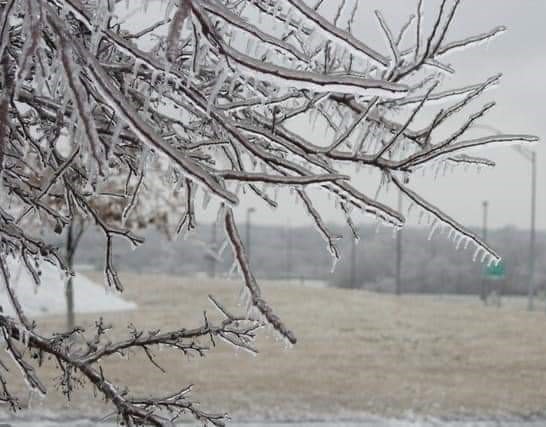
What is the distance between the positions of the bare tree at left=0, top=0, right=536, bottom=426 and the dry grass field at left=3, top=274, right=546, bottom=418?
5.39 metres

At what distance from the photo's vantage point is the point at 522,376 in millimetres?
12930

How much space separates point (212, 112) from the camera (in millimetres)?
1857

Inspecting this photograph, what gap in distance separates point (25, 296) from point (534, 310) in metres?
11.8

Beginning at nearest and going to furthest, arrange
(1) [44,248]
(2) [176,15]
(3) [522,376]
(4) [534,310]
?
(2) [176,15] < (1) [44,248] < (3) [522,376] < (4) [534,310]

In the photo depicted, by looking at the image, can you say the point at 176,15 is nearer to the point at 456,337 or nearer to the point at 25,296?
the point at 456,337

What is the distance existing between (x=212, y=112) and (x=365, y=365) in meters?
12.4

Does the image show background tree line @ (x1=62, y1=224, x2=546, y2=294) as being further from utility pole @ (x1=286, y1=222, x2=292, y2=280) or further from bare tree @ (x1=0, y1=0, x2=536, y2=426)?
bare tree @ (x1=0, y1=0, x2=536, y2=426)

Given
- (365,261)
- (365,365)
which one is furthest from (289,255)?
(365,365)

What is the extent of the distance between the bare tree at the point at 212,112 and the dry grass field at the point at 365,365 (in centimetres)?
539

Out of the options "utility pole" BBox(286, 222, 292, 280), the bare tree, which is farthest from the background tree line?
the bare tree

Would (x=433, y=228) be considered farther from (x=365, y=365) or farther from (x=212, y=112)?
(x=365, y=365)

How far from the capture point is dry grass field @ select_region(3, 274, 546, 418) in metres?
11.0

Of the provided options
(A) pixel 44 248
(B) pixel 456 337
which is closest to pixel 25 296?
(B) pixel 456 337

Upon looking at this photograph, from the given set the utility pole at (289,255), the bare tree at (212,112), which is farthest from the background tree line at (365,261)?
the bare tree at (212,112)
